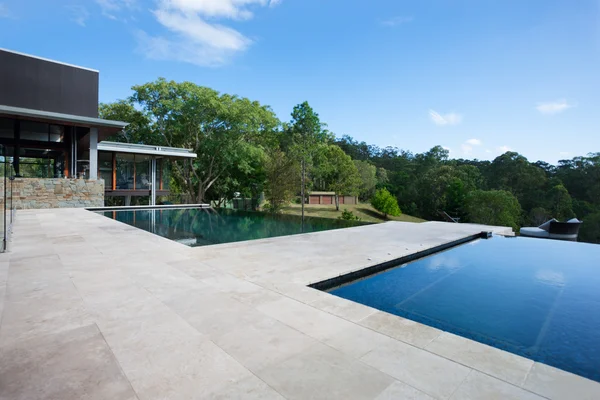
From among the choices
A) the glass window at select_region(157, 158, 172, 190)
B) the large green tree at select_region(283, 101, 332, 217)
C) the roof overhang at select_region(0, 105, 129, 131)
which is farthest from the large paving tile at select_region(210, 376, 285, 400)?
the large green tree at select_region(283, 101, 332, 217)

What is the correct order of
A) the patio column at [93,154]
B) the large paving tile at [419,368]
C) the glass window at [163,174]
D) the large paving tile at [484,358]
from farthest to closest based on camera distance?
the glass window at [163,174], the patio column at [93,154], the large paving tile at [484,358], the large paving tile at [419,368]

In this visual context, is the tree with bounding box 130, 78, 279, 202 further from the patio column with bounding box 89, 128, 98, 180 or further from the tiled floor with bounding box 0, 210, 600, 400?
the tiled floor with bounding box 0, 210, 600, 400

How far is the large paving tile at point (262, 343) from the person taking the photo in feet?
6.21

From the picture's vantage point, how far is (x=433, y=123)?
2895 cm

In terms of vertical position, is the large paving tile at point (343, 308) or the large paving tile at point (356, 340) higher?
the large paving tile at point (356, 340)

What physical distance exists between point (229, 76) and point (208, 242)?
1645cm

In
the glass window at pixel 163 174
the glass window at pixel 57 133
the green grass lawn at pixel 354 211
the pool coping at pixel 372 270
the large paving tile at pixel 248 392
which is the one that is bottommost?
the green grass lawn at pixel 354 211

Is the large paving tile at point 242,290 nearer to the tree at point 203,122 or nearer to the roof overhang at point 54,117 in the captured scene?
the roof overhang at point 54,117

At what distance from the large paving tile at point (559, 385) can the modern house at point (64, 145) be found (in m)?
15.1

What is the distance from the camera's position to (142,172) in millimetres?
16344

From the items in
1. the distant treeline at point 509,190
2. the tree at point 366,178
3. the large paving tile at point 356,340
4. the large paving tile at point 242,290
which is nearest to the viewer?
the large paving tile at point 356,340

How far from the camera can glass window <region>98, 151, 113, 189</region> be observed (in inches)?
599

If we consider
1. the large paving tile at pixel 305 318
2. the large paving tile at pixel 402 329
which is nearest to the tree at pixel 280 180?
the large paving tile at pixel 305 318

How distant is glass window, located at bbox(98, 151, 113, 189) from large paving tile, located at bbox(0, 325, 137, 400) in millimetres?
15276
